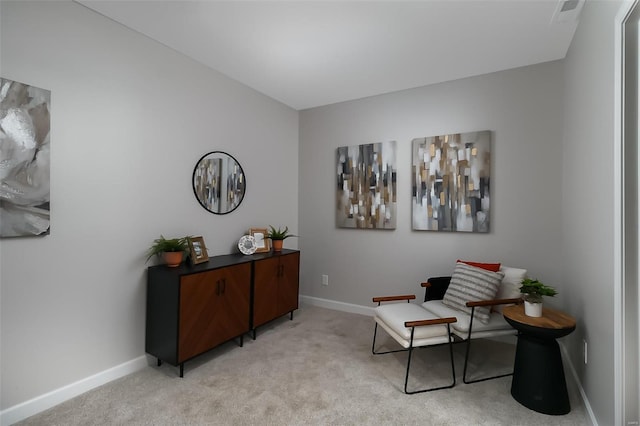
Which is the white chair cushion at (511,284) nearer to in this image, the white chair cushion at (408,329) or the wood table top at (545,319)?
the wood table top at (545,319)

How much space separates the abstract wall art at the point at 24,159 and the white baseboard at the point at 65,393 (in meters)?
1.03

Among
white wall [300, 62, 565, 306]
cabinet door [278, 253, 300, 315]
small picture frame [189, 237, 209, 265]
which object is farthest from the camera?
cabinet door [278, 253, 300, 315]

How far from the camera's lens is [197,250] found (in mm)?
2734

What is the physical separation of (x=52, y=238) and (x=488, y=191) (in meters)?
3.60

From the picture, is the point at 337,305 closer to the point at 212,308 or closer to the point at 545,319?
the point at 212,308

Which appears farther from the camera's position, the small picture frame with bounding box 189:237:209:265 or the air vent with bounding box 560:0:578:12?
the small picture frame with bounding box 189:237:209:265

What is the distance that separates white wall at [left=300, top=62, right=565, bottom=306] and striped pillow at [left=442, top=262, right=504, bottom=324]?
22.9 inches

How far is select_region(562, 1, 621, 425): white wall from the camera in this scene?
1.58 metres

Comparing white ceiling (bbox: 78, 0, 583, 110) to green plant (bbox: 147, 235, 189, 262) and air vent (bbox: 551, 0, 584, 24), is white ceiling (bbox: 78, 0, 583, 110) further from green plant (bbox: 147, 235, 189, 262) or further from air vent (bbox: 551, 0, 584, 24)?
green plant (bbox: 147, 235, 189, 262)

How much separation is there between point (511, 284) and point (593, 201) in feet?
3.19

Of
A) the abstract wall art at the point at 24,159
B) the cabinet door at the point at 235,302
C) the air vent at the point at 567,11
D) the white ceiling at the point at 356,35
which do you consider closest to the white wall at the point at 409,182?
the white ceiling at the point at 356,35

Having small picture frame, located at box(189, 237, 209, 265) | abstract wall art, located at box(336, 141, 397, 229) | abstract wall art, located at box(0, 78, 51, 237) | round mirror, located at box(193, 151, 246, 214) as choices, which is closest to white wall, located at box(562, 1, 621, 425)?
abstract wall art, located at box(336, 141, 397, 229)

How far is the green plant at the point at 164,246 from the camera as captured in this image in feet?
8.11

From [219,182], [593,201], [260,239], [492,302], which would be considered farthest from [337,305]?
[593,201]
